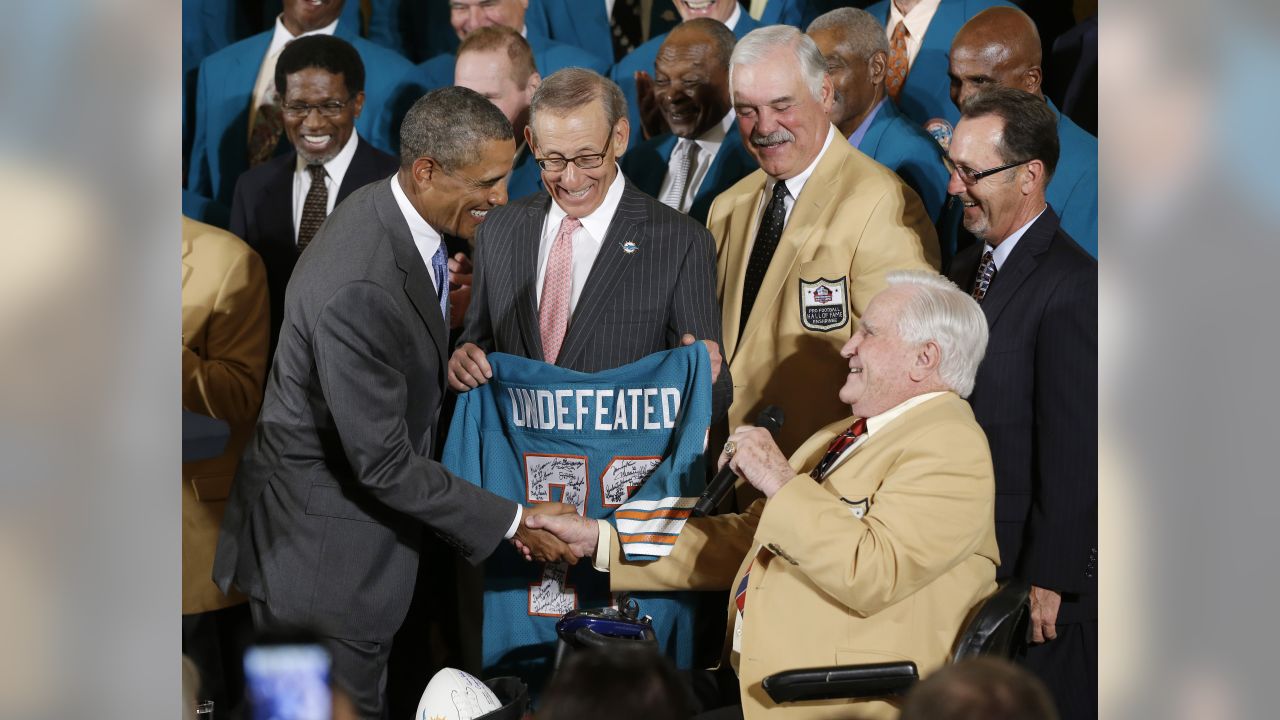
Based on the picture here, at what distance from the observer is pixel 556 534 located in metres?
3.82

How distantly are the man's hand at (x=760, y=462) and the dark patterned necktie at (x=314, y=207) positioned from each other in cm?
189

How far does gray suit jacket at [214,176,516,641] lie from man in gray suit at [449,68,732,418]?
0.38 metres

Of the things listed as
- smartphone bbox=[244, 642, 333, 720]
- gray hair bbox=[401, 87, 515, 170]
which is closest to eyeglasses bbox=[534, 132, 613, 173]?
gray hair bbox=[401, 87, 515, 170]

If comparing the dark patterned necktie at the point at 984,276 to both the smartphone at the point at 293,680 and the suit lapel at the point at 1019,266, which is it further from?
the smartphone at the point at 293,680

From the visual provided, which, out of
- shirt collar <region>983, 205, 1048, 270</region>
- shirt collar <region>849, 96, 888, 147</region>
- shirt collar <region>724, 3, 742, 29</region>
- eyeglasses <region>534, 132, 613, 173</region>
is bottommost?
shirt collar <region>983, 205, 1048, 270</region>

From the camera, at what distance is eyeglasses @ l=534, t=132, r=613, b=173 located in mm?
4004

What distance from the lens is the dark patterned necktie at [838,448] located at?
341cm

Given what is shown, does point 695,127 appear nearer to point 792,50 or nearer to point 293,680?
point 792,50

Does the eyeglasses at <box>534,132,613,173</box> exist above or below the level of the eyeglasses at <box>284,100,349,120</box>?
below

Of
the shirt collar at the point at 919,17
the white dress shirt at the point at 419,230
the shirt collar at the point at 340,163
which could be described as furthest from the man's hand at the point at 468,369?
the shirt collar at the point at 919,17

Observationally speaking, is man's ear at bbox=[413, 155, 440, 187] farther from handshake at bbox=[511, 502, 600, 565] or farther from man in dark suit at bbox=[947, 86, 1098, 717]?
man in dark suit at bbox=[947, 86, 1098, 717]

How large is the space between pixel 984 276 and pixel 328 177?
2.18 m

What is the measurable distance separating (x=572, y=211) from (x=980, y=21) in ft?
4.56
